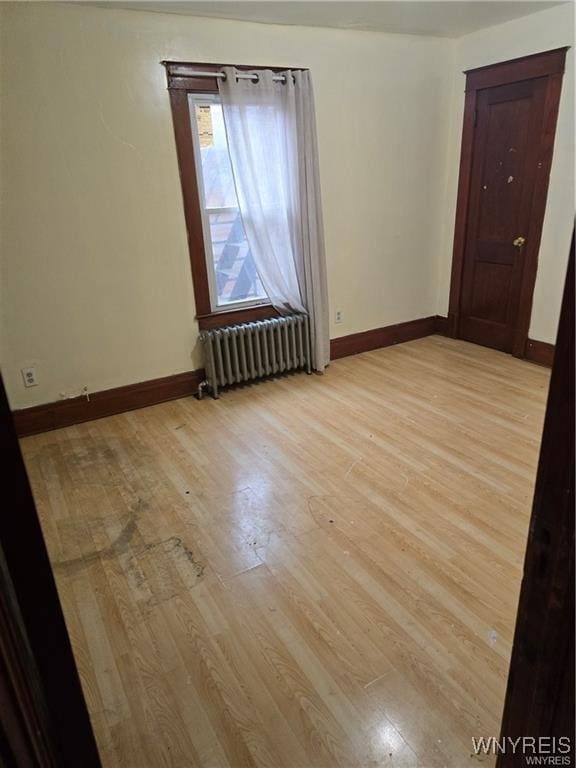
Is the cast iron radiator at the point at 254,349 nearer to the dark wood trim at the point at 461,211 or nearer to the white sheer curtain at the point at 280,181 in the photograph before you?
the white sheer curtain at the point at 280,181

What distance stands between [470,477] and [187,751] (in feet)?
5.84

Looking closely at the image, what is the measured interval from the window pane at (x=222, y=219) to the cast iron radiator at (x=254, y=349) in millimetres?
283

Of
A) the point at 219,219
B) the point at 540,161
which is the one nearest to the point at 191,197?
the point at 219,219

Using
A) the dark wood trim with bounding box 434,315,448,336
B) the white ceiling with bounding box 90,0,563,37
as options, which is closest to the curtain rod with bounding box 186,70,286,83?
the white ceiling with bounding box 90,0,563,37

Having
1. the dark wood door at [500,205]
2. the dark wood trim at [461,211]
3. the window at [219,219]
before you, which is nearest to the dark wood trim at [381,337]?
the dark wood trim at [461,211]

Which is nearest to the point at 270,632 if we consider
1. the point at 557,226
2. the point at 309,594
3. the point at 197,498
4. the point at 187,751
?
the point at 309,594

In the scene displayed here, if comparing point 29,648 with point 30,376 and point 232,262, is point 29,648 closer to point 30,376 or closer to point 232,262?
point 30,376

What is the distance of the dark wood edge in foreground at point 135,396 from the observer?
10.1 ft

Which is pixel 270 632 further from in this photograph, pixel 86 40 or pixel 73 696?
pixel 86 40

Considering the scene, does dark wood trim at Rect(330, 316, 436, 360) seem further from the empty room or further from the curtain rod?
the curtain rod

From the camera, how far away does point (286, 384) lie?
148 inches

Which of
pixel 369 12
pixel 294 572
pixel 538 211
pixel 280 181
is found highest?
pixel 369 12

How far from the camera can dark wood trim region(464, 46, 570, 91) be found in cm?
329

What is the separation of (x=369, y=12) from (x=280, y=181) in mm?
1179
